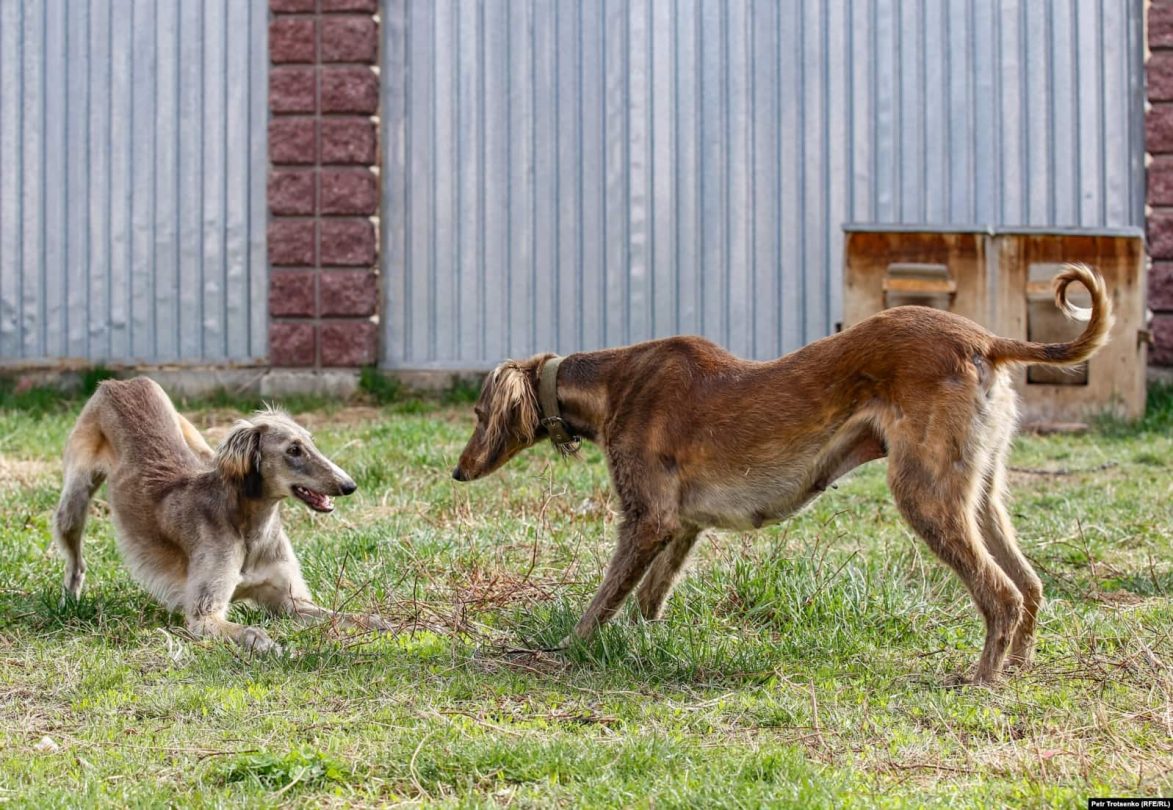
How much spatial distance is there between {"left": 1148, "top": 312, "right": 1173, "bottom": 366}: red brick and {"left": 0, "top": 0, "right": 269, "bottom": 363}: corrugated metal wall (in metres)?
7.53

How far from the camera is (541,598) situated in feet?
17.9

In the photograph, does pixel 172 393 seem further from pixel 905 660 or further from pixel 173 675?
pixel 905 660

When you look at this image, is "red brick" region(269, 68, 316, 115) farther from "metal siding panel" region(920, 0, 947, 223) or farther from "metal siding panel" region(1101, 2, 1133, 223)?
"metal siding panel" region(1101, 2, 1133, 223)

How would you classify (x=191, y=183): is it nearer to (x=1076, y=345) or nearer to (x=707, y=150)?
(x=707, y=150)

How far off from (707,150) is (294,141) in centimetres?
353

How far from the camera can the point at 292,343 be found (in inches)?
463

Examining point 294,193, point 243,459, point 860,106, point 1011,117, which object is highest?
point 860,106

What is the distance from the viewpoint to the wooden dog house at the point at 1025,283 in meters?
10.2

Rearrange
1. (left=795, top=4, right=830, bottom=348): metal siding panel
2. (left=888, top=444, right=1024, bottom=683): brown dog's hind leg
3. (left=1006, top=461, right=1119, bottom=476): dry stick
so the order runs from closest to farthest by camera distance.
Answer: (left=888, top=444, right=1024, bottom=683): brown dog's hind leg < (left=1006, top=461, right=1119, bottom=476): dry stick < (left=795, top=4, right=830, bottom=348): metal siding panel

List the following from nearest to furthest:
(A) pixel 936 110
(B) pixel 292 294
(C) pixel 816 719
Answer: (C) pixel 816 719 → (A) pixel 936 110 → (B) pixel 292 294

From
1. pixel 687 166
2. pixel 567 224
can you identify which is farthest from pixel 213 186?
pixel 687 166

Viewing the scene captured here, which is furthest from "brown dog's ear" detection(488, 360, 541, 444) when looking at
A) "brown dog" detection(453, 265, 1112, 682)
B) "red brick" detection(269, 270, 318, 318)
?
"red brick" detection(269, 270, 318, 318)

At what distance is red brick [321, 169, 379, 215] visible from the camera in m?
11.7

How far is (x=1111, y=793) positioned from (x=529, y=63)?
953 centimetres
